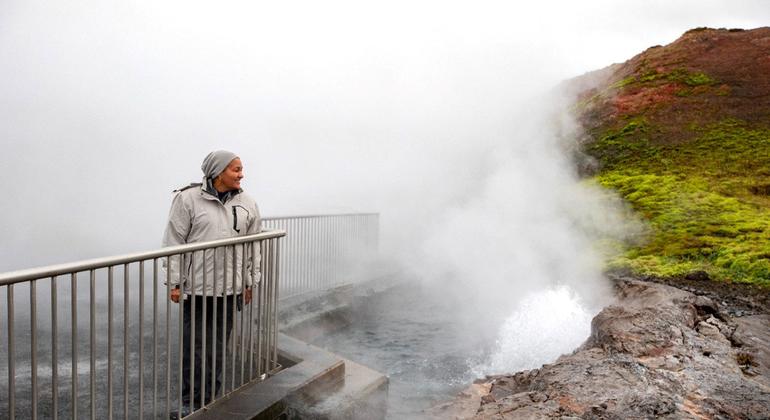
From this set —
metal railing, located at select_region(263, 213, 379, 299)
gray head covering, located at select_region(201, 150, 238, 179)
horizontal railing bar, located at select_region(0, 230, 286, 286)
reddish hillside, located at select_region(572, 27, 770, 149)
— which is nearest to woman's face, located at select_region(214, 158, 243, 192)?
gray head covering, located at select_region(201, 150, 238, 179)

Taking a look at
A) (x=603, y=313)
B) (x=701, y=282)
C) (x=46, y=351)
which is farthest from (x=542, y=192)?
(x=46, y=351)

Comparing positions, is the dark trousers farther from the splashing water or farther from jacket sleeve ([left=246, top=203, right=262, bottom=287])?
the splashing water

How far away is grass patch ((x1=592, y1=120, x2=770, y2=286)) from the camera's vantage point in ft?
29.2

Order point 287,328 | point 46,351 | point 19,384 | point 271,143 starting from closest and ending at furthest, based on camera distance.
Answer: point 19,384
point 46,351
point 287,328
point 271,143

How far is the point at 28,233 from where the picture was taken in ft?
49.0

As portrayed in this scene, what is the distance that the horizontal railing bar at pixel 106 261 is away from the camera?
1923 mm

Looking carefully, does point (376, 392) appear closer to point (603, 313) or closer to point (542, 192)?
point (603, 313)

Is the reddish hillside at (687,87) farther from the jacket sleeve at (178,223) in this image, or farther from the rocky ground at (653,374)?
the jacket sleeve at (178,223)

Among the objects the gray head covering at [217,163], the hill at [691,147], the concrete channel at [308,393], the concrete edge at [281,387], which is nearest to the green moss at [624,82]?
the hill at [691,147]

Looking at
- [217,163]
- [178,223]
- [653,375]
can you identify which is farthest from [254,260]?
[653,375]

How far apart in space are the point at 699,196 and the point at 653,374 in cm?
1147

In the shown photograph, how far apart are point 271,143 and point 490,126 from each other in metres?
10.8

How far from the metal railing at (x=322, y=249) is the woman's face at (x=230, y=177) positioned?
3.29 metres

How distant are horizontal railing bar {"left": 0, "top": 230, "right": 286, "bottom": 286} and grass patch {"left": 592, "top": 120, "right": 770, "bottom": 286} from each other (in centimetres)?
797
